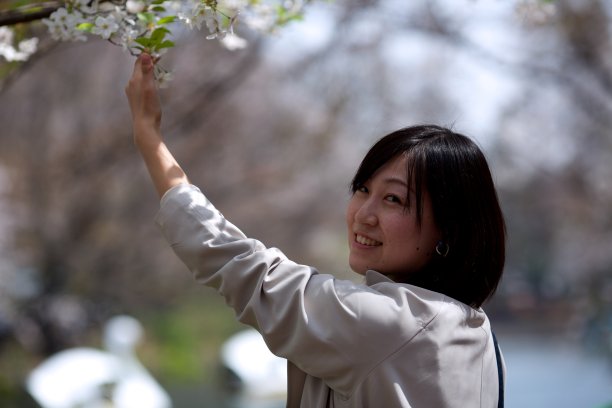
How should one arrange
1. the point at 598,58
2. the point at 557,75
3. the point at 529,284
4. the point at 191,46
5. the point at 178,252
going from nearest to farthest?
the point at 178,252 → the point at 598,58 → the point at 557,75 → the point at 191,46 → the point at 529,284

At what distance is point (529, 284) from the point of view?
14.0 metres

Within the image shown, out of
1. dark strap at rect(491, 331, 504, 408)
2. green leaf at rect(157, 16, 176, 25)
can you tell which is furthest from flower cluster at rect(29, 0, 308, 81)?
dark strap at rect(491, 331, 504, 408)

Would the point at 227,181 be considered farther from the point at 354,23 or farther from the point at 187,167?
the point at 354,23

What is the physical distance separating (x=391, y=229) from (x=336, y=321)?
0.20 m

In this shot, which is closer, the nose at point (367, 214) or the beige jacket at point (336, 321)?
the beige jacket at point (336, 321)

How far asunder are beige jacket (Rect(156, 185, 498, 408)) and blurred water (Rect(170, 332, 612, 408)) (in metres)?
6.16

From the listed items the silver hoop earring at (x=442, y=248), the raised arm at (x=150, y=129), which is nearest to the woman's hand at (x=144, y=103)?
the raised arm at (x=150, y=129)

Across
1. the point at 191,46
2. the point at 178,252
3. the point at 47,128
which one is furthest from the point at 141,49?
the point at 47,128

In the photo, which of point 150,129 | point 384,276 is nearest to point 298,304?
point 384,276

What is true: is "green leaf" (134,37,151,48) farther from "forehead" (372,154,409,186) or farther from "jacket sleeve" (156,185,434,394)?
"forehead" (372,154,409,186)

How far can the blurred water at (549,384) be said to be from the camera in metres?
7.42

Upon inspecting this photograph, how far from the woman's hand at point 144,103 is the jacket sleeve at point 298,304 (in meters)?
0.15

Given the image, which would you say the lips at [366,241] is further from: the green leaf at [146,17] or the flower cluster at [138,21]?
the green leaf at [146,17]

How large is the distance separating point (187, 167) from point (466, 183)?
7734mm
